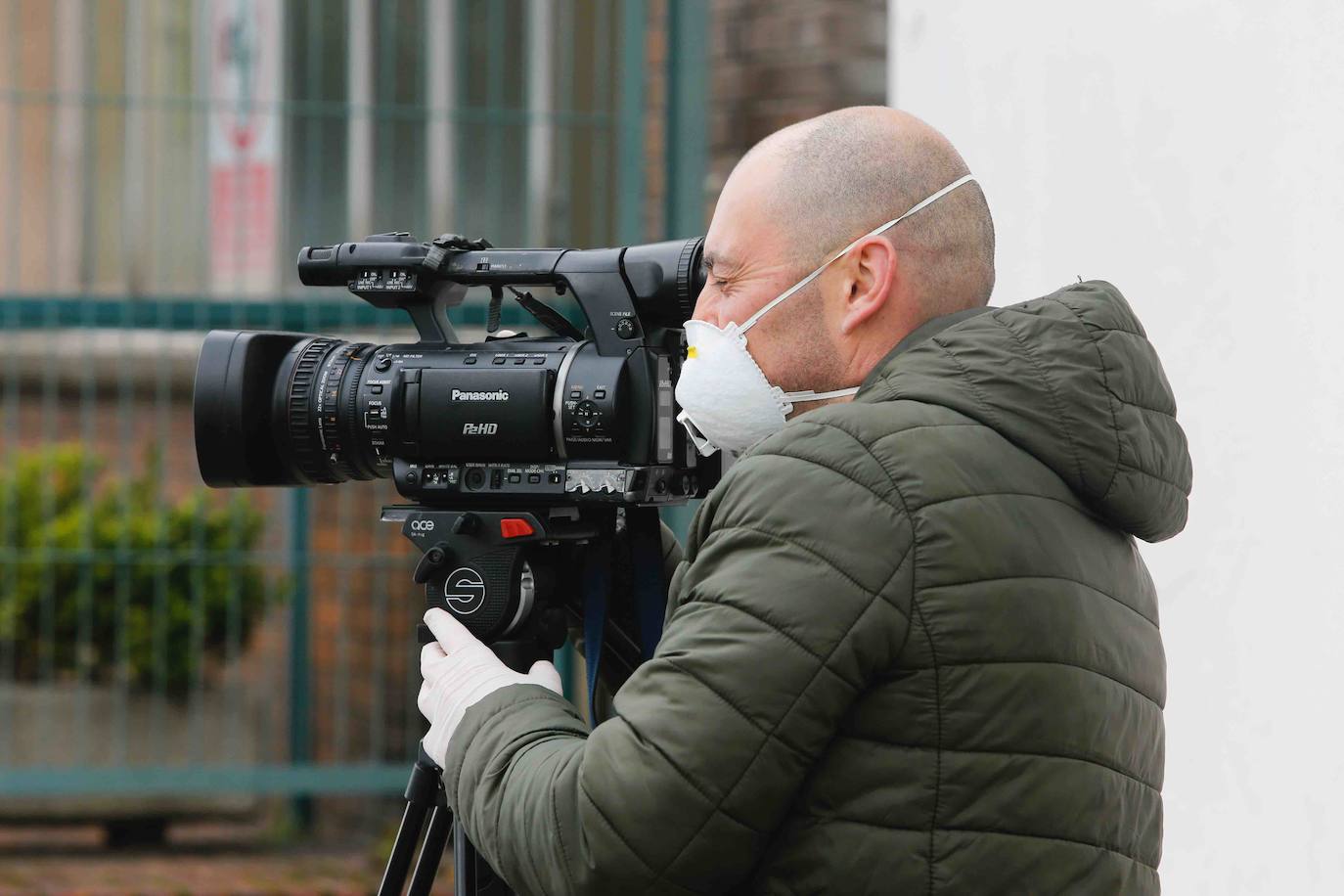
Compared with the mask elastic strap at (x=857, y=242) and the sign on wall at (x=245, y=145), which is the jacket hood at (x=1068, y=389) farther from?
the sign on wall at (x=245, y=145)

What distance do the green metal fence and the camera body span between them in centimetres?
206

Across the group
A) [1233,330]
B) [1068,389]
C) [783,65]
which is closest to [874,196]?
[1068,389]

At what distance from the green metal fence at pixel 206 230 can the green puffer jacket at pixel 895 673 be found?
2830mm

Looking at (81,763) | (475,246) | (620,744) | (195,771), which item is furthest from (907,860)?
(81,763)

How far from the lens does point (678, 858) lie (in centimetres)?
150

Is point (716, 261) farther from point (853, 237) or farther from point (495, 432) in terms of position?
point (495, 432)

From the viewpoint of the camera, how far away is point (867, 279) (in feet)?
5.79

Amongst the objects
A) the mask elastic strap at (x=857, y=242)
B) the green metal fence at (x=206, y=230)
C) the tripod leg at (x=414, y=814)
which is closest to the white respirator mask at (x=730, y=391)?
the mask elastic strap at (x=857, y=242)

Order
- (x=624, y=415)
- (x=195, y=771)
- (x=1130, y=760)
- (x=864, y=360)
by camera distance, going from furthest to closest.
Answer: (x=195, y=771)
(x=624, y=415)
(x=864, y=360)
(x=1130, y=760)

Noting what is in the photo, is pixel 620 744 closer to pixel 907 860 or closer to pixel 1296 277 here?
pixel 907 860

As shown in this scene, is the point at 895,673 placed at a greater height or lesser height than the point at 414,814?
greater

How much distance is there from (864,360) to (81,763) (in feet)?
11.2

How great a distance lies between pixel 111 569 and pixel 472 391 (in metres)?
2.86

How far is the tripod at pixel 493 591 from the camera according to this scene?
6.90ft
